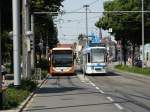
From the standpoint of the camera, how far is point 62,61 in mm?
62750

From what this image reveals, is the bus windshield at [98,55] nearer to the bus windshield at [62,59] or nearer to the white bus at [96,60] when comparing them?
the white bus at [96,60]

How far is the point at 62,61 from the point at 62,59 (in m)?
0.24

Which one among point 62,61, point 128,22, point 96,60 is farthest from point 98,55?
point 128,22

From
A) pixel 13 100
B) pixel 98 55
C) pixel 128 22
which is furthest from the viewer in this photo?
pixel 128 22

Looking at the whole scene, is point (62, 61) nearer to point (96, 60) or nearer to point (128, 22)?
point (96, 60)

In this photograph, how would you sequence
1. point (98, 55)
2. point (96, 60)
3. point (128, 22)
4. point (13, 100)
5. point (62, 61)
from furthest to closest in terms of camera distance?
point (128, 22), point (62, 61), point (98, 55), point (96, 60), point (13, 100)

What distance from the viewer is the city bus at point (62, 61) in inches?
2467

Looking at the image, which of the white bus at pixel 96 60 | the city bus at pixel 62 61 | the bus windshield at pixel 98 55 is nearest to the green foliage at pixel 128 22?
the city bus at pixel 62 61

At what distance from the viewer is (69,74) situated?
63.8 metres

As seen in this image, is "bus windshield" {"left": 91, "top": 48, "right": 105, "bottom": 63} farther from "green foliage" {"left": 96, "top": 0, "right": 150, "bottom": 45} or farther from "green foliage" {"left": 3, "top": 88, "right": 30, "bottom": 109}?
"green foliage" {"left": 3, "top": 88, "right": 30, "bottom": 109}

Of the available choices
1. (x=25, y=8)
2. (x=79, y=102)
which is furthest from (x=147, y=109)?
(x=25, y=8)

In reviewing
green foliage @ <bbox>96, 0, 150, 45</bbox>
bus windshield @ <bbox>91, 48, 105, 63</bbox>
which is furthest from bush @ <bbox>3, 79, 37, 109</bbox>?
green foliage @ <bbox>96, 0, 150, 45</bbox>

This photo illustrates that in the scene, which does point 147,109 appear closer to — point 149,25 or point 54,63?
point 54,63

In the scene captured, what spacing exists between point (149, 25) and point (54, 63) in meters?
19.4
